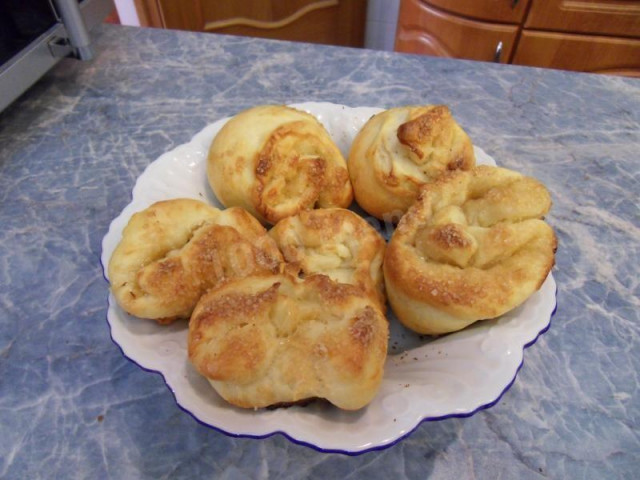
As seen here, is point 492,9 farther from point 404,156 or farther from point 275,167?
point 275,167

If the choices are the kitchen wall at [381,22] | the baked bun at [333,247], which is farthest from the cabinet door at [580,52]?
the baked bun at [333,247]

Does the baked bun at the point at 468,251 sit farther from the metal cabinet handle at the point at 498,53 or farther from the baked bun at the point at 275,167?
the metal cabinet handle at the point at 498,53

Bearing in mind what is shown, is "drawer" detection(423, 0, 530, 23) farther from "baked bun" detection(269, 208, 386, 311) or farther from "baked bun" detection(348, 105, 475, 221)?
"baked bun" detection(269, 208, 386, 311)

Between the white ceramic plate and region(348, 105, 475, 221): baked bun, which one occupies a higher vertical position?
region(348, 105, 475, 221): baked bun

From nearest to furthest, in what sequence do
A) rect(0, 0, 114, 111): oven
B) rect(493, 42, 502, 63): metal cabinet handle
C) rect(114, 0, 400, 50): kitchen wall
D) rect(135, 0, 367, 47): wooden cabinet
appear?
rect(0, 0, 114, 111): oven < rect(493, 42, 502, 63): metal cabinet handle < rect(135, 0, 367, 47): wooden cabinet < rect(114, 0, 400, 50): kitchen wall

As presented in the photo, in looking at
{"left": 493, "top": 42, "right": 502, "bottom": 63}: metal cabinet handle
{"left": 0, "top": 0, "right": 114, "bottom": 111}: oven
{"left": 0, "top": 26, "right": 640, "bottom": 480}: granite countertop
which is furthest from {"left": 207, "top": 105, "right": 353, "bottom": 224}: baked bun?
{"left": 493, "top": 42, "right": 502, "bottom": 63}: metal cabinet handle

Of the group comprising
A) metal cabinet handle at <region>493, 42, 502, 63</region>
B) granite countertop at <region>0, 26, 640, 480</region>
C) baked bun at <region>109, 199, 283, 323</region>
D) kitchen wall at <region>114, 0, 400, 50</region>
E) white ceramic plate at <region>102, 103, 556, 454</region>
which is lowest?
kitchen wall at <region>114, 0, 400, 50</region>
